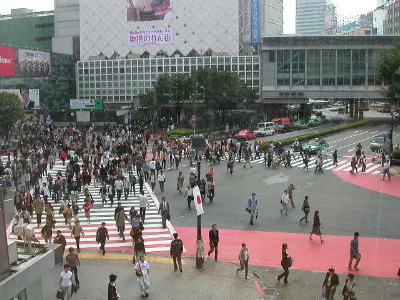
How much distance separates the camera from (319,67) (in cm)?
7825

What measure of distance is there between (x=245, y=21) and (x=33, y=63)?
33405mm

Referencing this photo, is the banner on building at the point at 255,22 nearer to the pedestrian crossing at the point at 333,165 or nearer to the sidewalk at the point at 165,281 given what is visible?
the pedestrian crossing at the point at 333,165

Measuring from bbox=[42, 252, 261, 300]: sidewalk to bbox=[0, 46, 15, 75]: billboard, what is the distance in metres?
58.2

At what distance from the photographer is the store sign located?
7238 cm

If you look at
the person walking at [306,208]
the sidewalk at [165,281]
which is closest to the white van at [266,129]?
the person walking at [306,208]

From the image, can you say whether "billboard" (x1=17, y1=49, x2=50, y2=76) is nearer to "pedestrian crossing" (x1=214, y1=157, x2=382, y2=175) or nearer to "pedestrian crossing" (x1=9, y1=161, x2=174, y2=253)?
"pedestrian crossing" (x1=214, y1=157, x2=382, y2=175)

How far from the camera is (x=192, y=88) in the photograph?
222 ft

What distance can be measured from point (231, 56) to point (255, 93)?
31.9 ft

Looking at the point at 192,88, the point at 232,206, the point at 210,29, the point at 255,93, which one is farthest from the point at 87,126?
the point at 232,206

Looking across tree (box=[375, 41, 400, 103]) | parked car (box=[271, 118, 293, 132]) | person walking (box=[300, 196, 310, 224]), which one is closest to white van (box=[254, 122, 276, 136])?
parked car (box=[271, 118, 293, 132])

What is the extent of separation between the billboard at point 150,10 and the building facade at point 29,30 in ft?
91.6

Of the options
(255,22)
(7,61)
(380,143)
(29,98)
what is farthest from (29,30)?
(380,143)

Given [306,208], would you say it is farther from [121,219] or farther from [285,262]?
[121,219]

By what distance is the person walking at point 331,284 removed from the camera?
13.4 metres
